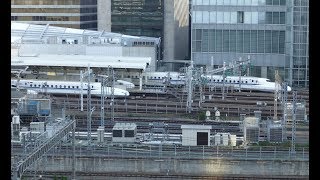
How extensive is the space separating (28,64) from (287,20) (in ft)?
18.2

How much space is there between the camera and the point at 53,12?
21.9m

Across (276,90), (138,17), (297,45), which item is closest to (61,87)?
(276,90)

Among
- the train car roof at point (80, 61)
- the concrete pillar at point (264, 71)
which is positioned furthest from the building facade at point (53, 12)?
the concrete pillar at point (264, 71)

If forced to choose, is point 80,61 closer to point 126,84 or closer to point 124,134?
point 126,84

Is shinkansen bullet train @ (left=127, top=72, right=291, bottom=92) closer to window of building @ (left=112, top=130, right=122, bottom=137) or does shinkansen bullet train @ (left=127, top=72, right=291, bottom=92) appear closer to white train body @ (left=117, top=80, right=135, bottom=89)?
white train body @ (left=117, top=80, right=135, bottom=89)

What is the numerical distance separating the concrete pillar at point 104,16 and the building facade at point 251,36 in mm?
4183

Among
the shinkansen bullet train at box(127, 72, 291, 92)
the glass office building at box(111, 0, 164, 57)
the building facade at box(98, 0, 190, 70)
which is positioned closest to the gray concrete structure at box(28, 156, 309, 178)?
the shinkansen bullet train at box(127, 72, 291, 92)

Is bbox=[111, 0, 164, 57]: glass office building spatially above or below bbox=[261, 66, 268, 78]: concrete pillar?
above

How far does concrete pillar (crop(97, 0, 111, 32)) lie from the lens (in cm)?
2077

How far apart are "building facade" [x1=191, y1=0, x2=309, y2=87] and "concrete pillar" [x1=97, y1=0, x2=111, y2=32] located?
4183 millimetres

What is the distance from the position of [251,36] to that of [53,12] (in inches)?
278

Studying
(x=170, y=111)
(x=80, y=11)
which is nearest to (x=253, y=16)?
(x=170, y=111)

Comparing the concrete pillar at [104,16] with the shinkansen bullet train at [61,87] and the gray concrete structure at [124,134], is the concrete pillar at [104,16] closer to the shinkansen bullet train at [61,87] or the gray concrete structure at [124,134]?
the shinkansen bullet train at [61,87]

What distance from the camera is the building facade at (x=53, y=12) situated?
21734 millimetres
